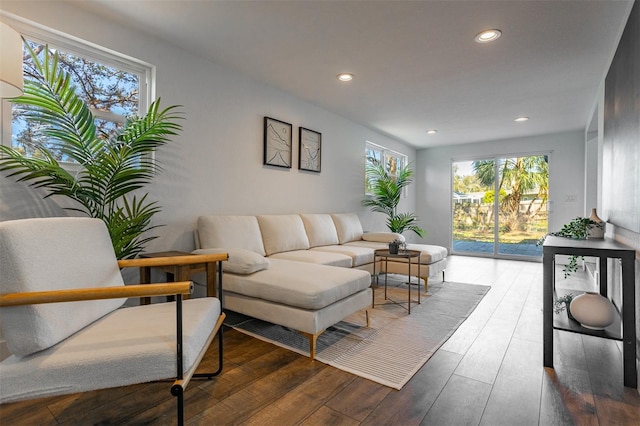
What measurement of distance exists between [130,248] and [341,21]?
219 centimetres

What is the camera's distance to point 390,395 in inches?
62.4

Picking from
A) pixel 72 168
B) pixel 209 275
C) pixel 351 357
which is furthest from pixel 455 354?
pixel 72 168

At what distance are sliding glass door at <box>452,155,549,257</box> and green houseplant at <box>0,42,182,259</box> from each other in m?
6.10

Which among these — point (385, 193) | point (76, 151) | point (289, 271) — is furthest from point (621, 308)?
point (385, 193)

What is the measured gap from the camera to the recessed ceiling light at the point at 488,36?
7.99ft

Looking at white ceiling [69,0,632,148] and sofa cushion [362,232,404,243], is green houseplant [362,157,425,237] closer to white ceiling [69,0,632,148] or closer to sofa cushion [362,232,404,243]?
sofa cushion [362,232,404,243]

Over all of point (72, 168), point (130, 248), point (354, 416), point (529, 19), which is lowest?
point (354, 416)

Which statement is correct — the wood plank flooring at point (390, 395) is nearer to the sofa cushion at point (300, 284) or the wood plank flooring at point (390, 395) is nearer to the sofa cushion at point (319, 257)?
the sofa cushion at point (300, 284)

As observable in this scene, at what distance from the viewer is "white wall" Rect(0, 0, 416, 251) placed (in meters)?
2.15

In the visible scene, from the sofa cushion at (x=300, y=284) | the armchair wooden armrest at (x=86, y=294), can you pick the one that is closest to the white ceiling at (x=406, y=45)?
the sofa cushion at (x=300, y=284)

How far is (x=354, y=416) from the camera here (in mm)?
1420

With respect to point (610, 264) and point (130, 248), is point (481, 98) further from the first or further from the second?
point (130, 248)

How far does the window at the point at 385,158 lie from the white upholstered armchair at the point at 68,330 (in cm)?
452

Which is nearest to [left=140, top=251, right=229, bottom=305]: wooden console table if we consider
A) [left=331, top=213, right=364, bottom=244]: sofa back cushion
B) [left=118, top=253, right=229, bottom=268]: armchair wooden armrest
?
[left=118, top=253, right=229, bottom=268]: armchair wooden armrest
